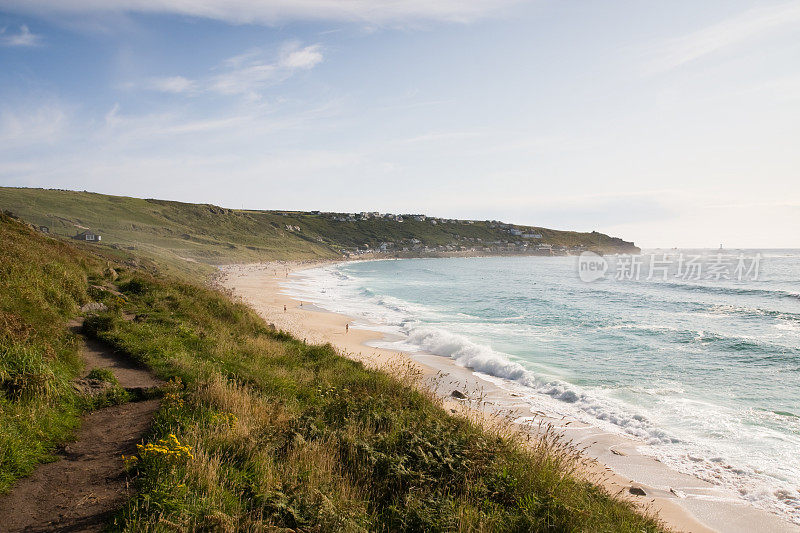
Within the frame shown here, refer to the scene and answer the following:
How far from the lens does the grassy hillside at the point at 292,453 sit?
4.91 meters

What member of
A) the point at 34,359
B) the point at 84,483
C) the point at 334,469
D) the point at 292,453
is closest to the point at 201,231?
the point at 34,359

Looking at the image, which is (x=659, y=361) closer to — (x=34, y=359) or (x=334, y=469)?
(x=334, y=469)

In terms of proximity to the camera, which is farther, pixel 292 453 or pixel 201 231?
pixel 201 231

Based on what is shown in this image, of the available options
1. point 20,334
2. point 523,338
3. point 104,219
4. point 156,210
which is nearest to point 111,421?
point 20,334

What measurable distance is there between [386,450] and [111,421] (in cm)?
468

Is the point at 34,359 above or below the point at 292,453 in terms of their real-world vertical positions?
above

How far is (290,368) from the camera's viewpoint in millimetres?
12016

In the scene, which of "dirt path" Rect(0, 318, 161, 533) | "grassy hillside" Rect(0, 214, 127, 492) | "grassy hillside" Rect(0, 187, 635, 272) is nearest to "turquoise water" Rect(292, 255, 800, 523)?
"dirt path" Rect(0, 318, 161, 533)

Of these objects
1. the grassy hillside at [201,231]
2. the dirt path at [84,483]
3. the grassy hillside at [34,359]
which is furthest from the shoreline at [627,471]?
the grassy hillside at [201,231]

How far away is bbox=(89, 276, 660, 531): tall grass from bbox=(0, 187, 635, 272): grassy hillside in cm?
3647

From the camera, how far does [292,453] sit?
19.9 ft

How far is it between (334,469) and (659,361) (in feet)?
68.5

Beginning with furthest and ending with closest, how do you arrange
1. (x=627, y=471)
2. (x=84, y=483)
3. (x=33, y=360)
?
(x=627, y=471) → (x=33, y=360) → (x=84, y=483)

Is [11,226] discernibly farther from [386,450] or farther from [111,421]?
[386,450]
